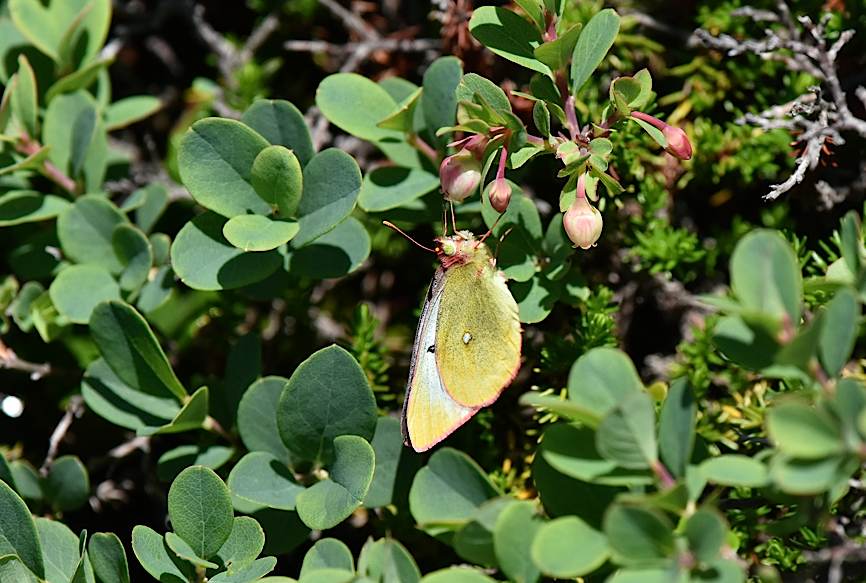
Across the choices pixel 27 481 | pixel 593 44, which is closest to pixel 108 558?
pixel 27 481

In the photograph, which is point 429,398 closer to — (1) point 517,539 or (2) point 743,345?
(1) point 517,539

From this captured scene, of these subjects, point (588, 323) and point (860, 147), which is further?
point (860, 147)

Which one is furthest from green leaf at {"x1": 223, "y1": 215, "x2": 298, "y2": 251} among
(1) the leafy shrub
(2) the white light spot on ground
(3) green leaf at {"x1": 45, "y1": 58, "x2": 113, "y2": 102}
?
(2) the white light spot on ground

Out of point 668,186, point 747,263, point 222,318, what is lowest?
point 222,318

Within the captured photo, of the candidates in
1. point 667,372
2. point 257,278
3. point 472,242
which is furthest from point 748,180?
point 257,278

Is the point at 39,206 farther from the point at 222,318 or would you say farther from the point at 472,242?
the point at 472,242

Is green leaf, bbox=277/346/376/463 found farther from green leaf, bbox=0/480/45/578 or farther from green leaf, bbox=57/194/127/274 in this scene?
green leaf, bbox=57/194/127/274

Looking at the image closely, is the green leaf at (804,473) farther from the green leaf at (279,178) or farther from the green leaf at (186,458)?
the green leaf at (186,458)

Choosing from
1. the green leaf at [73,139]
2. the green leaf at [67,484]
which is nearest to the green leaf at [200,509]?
the green leaf at [67,484]
